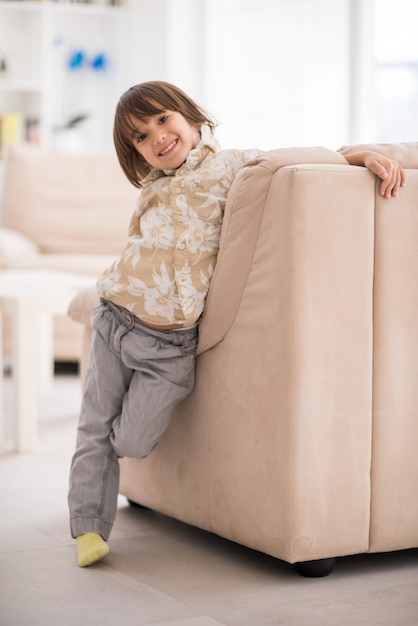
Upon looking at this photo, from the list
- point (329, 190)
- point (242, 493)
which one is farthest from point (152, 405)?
point (329, 190)

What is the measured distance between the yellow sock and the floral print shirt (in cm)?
43

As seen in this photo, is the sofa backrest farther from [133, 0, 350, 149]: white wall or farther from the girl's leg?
the girl's leg

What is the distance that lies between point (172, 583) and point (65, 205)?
3.18 metres

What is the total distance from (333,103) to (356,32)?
0.35m

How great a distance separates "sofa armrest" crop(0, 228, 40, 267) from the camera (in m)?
4.32

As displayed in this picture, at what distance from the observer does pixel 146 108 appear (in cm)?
202

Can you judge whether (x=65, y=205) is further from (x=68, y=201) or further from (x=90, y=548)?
(x=90, y=548)

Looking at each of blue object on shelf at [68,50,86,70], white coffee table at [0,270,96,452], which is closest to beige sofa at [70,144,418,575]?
white coffee table at [0,270,96,452]

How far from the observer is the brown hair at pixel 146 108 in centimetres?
202

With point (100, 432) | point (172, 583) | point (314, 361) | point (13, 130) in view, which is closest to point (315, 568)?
point (172, 583)

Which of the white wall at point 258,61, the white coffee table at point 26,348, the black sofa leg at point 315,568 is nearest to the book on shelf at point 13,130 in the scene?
the white wall at point 258,61

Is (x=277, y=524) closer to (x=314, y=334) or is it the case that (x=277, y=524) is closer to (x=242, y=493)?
(x=242, y=493)

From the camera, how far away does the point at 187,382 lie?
197 centimetres

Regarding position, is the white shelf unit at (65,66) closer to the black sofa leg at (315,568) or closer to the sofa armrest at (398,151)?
the sofa armrest at (398,151)
